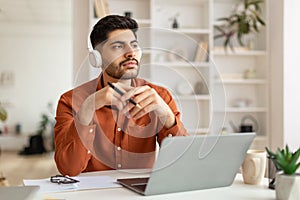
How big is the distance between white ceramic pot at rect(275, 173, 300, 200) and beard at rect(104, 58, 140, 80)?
1.68 ft

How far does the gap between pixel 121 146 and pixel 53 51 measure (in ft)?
25.7

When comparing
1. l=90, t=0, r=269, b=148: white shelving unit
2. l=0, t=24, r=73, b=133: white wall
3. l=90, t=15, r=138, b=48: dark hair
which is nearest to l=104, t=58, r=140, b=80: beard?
l=90, t=15, r=138, b=48: dark hair

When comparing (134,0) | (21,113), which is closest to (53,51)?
(21,113)

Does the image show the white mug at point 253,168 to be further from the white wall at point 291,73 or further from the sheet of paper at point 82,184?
the white wall at point 291,73

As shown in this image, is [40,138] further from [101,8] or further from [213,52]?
[101,8]

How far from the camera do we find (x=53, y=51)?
9133 millimetres

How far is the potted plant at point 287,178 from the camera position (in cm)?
109

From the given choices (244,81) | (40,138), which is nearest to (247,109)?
(244,81)

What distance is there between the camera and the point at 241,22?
3.93 m

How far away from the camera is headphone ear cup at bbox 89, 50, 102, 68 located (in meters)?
1.35

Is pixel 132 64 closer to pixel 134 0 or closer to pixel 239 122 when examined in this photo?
pixel 134 0

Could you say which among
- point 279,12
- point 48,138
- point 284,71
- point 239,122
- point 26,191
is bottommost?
point 48,138

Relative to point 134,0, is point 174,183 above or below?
below

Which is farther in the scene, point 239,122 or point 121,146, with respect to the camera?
point 239,122
